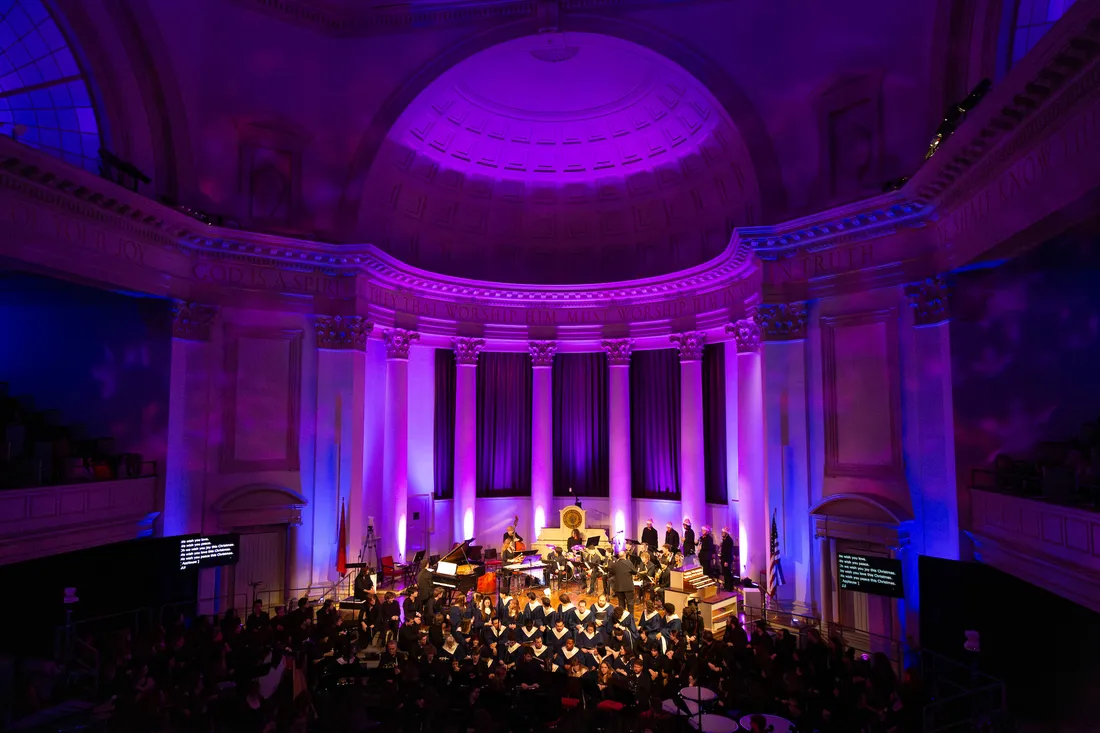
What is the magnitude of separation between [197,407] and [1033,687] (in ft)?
63.2

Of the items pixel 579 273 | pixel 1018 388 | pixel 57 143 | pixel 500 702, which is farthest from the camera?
pixel 579 273

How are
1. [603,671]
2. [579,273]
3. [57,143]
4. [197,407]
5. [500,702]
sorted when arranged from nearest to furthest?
1. [500,702]
2. [603,671]
3. [57,143]
4. [197,407]
5. [579,273]

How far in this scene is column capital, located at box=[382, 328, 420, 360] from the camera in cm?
2166

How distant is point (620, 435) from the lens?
24312 millimetres

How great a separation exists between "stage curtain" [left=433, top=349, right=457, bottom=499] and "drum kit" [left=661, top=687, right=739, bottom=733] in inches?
585

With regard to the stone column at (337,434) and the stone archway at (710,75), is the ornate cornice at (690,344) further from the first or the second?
the stone column at (337,434)

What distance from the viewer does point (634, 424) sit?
25516mm

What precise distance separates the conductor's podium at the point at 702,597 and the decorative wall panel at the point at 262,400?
35.7ft

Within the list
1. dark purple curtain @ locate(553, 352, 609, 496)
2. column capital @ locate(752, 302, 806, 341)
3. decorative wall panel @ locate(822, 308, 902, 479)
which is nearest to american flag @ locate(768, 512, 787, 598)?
decorative wall panel @ locate(822, 308, 902, 479)

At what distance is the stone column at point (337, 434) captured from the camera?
18688 mm

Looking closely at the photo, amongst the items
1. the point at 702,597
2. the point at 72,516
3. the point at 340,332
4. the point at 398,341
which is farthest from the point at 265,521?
the point at 702,597

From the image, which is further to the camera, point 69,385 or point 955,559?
point 69,385

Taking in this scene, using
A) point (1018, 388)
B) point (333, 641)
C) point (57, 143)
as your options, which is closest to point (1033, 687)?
point (1018, 388)

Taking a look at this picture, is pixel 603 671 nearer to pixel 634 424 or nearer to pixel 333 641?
pixel 333 641
